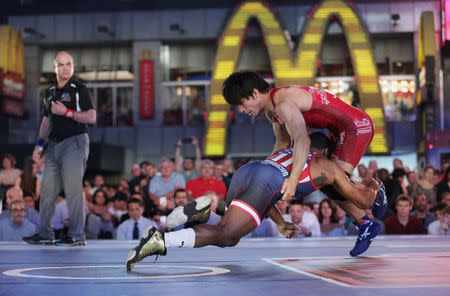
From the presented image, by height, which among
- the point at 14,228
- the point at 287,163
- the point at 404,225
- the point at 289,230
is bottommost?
the point at 404,225

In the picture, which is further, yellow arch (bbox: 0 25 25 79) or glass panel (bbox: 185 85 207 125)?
glass panel (bbox: 185 85 207 125)

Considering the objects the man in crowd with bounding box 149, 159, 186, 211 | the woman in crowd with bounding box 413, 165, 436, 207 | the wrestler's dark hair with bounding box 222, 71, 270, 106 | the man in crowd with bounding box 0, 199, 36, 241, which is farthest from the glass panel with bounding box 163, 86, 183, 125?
the wrestler's dark hair with bounding box 222, 71, 270, 106

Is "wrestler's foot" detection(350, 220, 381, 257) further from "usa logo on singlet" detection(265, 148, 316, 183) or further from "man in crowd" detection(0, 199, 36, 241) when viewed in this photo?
"man in crowd" detection(0, 199, 36, 241)

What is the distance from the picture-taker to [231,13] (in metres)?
18.2

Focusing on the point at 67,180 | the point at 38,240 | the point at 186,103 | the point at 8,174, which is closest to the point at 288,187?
the point at 67,180

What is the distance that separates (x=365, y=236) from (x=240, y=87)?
132 cm

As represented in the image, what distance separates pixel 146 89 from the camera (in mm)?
18938

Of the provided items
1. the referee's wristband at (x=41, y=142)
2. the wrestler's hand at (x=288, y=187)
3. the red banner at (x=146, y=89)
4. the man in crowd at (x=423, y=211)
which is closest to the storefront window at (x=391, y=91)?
the red banner at (x=146, y=89)

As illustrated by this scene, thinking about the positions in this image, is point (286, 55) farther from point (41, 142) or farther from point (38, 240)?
→ point (38, 240)

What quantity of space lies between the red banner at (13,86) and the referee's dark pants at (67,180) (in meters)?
13.3

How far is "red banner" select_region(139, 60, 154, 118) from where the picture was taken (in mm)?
18781

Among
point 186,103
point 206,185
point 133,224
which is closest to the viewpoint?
point 133,224

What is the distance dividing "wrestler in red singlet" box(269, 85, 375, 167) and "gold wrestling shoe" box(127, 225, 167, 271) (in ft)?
4.07

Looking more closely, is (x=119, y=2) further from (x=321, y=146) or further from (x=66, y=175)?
(x=321, y=146)
